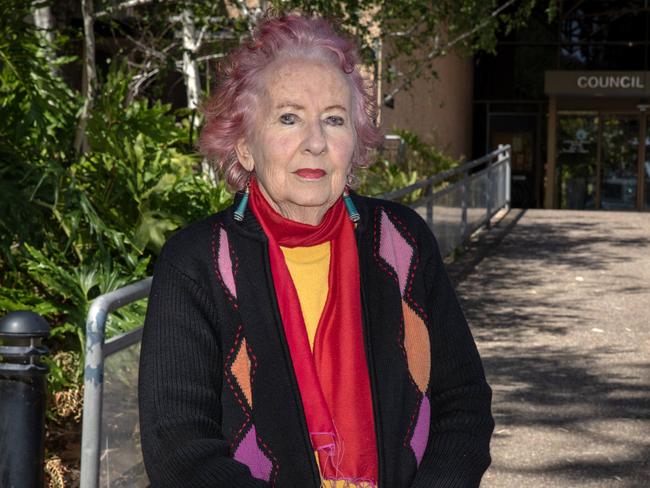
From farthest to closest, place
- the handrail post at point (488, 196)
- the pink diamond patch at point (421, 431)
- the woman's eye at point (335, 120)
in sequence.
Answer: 1. the handrail post at point (488, 196)
2. the woman's eye at point (335, 120)
3. the pink diamond patch at point (421, 431)

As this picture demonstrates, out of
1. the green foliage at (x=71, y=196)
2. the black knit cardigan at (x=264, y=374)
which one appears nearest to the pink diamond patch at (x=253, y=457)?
the black knit cardigan at (x=264, y=374)

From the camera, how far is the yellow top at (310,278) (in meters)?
2.60

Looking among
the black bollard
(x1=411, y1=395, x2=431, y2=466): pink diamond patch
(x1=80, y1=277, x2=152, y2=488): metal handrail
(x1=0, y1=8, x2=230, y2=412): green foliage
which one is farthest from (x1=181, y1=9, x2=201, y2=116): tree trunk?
(x1=411, y1=395, x2=431, y2=466): pink diamond patch

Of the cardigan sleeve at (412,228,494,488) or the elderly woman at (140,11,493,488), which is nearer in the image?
the elderly woman at (140,11,493,488)

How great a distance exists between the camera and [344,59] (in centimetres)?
270

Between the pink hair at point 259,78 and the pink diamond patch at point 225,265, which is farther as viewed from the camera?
the pink hair at point 259,78

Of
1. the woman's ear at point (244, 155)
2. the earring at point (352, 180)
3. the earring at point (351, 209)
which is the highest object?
the woman's ear at point (244, 155)

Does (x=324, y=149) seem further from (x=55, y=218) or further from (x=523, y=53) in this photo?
(x=523, y=53)

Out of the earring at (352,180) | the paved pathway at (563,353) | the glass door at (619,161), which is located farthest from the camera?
the glass door at (619,161)

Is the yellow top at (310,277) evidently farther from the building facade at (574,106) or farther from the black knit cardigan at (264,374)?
the building facade at (574,106)

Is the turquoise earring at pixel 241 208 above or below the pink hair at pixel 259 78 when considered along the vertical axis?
below

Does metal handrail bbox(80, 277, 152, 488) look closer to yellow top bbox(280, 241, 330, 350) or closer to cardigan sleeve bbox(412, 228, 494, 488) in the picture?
yellow top bbox(280, 241, 330, 350)

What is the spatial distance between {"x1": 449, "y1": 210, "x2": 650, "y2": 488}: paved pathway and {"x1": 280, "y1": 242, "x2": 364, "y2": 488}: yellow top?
148 inches

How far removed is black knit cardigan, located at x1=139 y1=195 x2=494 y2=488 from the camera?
244cm
